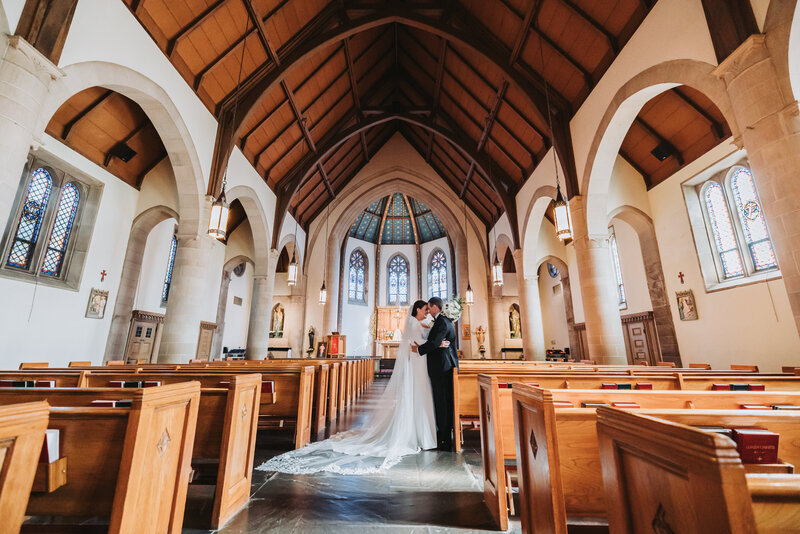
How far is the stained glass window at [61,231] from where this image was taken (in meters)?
6.33

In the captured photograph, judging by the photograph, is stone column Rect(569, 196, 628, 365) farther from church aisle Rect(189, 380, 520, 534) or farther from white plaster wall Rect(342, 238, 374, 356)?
white plaster wall Rect(342, 238, 374, 356)

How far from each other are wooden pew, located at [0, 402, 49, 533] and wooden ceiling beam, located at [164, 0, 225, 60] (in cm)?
630

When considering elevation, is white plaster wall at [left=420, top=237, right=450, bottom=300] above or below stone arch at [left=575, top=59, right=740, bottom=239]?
above

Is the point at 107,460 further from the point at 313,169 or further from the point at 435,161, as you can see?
the point at 435,161

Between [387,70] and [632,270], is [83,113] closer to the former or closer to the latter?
[387,70]

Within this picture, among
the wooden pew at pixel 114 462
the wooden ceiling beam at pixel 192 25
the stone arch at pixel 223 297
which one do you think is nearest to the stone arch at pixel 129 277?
the stone arch at pixel 223 297

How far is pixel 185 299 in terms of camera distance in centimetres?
588

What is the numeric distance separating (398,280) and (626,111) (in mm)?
13409

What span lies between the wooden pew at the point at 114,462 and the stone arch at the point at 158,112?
3.36 m

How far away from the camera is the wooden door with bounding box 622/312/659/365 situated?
787 centimetres

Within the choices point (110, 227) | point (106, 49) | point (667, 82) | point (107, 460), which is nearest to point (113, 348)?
point (110, 227)

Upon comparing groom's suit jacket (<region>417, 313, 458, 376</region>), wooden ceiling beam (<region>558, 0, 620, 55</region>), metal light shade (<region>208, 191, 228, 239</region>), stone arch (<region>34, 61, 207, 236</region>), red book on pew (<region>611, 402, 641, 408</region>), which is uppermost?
wooden ceiling beam (<region>558, 0, 620, 55</region>)

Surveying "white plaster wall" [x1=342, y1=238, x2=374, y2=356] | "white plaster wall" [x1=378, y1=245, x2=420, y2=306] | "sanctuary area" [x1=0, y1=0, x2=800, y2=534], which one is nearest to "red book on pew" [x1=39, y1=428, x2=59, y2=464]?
"sanctuary area" [x1=0, y1=0, x2=800, y2=534]

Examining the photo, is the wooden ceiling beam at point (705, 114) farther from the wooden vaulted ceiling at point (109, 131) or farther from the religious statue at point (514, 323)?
the wooden vaulted ceiling at point (109, 131)
